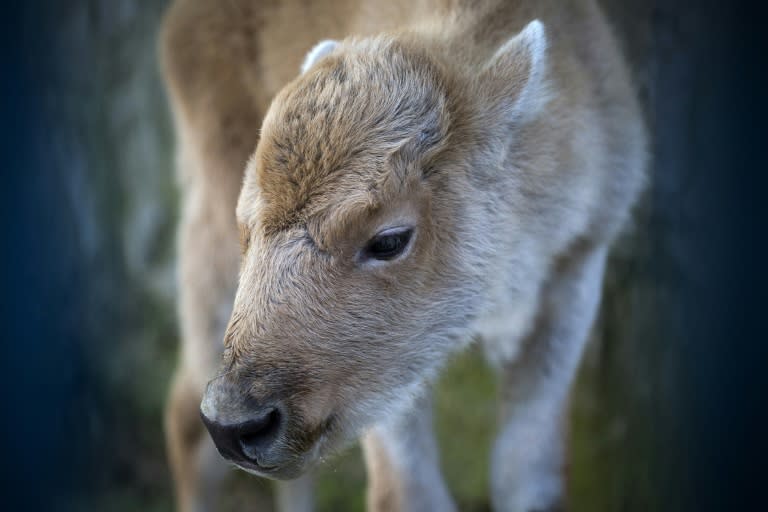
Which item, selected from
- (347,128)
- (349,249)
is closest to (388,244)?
(349,249)

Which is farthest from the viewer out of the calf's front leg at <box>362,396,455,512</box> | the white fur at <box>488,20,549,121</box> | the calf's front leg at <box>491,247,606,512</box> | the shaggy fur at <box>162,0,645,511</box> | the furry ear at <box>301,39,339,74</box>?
the calf's front leg at <box>491,247,606,512</box>

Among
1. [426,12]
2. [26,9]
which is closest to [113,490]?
[26,9]

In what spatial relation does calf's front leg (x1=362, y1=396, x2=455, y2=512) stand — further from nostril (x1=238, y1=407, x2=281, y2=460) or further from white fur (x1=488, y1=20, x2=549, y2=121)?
white fur (x1=488, y1=20, x2=549, y2=121)

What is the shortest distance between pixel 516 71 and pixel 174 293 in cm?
431

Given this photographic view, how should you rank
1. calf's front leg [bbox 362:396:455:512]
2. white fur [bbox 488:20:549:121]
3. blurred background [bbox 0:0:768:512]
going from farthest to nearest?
1. blurred background [bbox 0:0:768:512]
2. calf's front leg [bbox 362:396:455:512]
3. white fur [bbox 488:20:549:121]

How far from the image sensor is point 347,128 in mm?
2459

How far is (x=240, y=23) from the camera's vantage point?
3846 mm

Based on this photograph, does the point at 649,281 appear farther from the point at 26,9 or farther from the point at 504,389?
the point at 26,9

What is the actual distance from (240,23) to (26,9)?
1.68m

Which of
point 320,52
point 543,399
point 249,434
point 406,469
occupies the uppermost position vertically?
point 320,52

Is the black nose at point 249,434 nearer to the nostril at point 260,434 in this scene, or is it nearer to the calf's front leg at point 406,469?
the nostril at point 260,434

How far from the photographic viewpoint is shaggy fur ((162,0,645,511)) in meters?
2.39

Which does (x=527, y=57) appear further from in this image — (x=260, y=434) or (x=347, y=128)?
(x=260, y=434)

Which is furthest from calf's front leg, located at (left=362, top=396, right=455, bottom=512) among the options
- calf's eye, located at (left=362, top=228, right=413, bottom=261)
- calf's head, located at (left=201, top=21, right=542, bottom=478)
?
calf's eye, located at (left=362, top=228, right=413, bottom=261)
